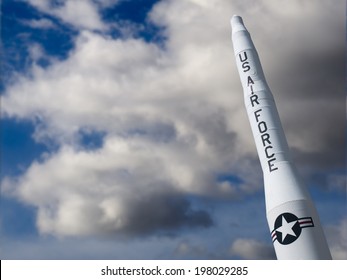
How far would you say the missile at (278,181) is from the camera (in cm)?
2194

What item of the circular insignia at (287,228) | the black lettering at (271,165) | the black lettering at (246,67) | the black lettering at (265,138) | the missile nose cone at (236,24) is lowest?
the circular insignia at (287,228)

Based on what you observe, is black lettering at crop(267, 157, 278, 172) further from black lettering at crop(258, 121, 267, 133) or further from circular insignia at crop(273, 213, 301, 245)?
circular insignia at crop(273, 213, 301, 245)

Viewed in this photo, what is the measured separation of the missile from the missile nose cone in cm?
201

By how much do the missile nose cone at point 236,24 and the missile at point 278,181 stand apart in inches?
79.2

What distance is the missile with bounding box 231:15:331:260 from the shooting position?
21938 mm

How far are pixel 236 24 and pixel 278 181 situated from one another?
1258 centimetres

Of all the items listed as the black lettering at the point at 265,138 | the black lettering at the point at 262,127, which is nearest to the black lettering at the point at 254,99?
the black lettering at the point at 262,127

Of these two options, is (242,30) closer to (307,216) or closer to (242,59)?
(242,59)

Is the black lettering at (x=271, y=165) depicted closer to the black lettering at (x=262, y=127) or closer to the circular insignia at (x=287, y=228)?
the black lettering at (x=262, y=127)

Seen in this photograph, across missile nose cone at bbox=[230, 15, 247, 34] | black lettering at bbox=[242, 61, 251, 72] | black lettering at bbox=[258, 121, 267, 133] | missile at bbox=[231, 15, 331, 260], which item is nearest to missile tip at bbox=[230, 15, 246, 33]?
missile nose cone at bbox=[230, 15, 247, 34]

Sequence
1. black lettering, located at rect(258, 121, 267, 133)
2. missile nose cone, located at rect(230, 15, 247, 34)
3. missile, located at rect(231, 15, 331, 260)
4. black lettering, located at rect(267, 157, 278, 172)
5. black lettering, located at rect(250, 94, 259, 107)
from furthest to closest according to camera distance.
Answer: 1. missile nose cone, located at rect(230, 15, 247, 34)
2. black lettering, located at rect(250, 94, 259, 107)
3. black lettering, located at rect(258, 121, 267, 133)
4. black lettering, located at rect(267, 157, 278, 172)
5. missile, located at rect(231, 15, 331, 260)

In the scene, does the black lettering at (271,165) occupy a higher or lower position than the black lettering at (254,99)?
lower

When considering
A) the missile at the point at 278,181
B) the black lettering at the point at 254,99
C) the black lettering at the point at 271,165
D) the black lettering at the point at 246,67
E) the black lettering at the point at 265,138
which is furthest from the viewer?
the black lettering at the point at 246,67
